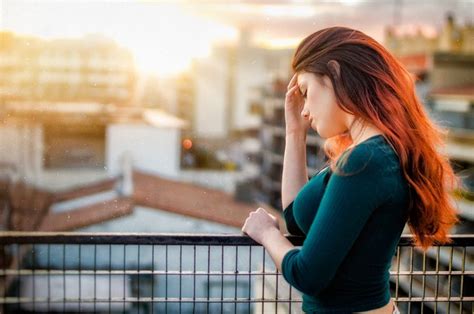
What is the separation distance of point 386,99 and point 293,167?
0.91ft

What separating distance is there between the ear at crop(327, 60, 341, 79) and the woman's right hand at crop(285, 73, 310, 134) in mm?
212

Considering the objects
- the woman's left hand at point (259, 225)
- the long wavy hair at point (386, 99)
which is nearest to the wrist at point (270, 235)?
the woman's left hand at point (259, 225)

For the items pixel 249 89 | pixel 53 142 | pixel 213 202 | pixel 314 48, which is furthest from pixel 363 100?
pixel 249 89

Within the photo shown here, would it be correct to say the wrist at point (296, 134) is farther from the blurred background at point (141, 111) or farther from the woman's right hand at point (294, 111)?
the blurred background at point (141, 111)

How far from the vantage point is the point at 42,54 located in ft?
133

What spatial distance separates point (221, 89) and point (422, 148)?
69.1 metres

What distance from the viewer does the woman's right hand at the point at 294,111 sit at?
1357mm

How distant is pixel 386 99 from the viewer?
3.70 ft

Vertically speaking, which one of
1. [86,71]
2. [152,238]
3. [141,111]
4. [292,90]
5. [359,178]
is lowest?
Answer: [141,111]

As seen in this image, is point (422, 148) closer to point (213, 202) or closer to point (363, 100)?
point (363, 100)

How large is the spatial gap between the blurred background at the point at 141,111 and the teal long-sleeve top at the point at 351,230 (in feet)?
30.8

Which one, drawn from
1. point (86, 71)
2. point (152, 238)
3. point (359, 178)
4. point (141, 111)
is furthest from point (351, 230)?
point (86, 71)

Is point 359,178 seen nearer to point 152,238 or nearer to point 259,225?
point 259,225

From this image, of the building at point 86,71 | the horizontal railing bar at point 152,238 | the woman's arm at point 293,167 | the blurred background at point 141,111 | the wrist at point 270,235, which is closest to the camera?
the wrist at point 270,235
